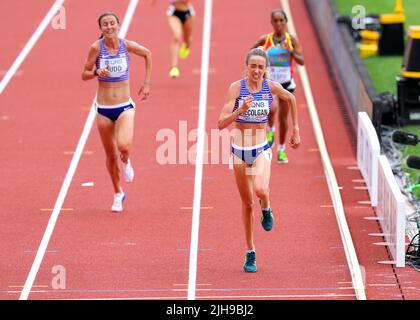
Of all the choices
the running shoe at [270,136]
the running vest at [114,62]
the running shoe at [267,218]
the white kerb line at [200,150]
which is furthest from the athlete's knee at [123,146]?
the running shoe at [270,136]

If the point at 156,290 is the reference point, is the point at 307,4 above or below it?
below

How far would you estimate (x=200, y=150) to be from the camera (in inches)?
A: 705

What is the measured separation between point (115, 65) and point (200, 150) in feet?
11.4

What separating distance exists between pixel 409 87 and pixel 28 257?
810 centimetres

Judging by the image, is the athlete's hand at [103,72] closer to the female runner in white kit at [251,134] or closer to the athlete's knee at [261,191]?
the female runner in white kit at [251,134]

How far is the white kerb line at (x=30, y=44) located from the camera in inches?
885

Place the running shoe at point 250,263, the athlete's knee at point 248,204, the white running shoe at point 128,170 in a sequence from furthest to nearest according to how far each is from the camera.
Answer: the white running shoe at point 128,170, the running shoe at point 250,263, the athlete's knee at point 248,204

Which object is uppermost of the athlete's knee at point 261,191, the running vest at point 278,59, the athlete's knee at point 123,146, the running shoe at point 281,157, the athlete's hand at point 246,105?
the athlete's hand at point 246,105

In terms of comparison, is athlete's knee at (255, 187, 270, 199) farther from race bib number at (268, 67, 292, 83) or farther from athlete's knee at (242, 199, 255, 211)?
race bib number at (268, 67, 292, 83)

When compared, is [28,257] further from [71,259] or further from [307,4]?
[307,4]

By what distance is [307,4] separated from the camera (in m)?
28.3

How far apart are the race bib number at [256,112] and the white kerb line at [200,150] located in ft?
5.88
